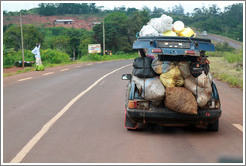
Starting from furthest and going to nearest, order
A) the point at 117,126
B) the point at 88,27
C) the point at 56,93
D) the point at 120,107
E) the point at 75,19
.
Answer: the point at 75,19, the point at 88,27, the point at 56,93, the point at 120,107, the point at 117,126

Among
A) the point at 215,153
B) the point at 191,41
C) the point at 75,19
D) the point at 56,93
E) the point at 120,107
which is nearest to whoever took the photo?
the point at 215,153

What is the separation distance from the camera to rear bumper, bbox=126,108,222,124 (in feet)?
21.5

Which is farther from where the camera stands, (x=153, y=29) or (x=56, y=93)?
(x=56, y=93)

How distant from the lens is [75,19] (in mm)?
140375

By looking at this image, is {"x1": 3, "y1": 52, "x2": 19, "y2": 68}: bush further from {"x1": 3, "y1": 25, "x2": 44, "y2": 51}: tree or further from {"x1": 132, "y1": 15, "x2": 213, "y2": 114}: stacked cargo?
{"x1": 132, "y1": 15, "x2": 213, "y2": 114}: stacked cargo

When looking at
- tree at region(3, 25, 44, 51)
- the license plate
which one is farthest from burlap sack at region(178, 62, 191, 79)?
tree at region(3, 25, 44, 51)

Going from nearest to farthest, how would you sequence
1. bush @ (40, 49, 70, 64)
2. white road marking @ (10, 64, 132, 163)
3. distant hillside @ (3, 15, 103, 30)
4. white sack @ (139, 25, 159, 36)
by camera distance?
white road marking @ (10, 64, 132, 163) → white sack @ (139, 25, 159, 36) → bush @ (40, 49, 70, 64) → distant hillside @ (3, 15, 103, 30)

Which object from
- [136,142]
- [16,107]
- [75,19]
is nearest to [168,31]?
[136,142]

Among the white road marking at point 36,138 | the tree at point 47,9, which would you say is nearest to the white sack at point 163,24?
the white road marking at point 36,138

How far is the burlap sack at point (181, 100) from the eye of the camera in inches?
250

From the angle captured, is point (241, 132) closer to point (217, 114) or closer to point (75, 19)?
point (217, 114)

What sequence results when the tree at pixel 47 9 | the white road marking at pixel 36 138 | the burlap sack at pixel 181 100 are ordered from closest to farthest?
the white road marking at pixel 36 138
the burlap sack at pixel 181 100
the tree at pixel 47 9

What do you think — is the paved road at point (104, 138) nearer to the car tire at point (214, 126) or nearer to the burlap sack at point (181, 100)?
the car tire at point (214, 126)

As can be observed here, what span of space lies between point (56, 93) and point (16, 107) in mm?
2988
